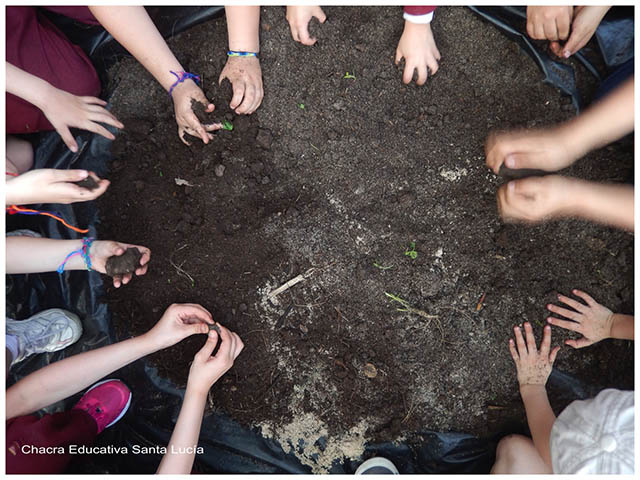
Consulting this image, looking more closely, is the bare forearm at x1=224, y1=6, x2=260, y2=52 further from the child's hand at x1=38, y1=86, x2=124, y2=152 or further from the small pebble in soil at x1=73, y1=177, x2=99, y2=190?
the small pebble in soil at x1=73, y1=177, x2=99, y2=190

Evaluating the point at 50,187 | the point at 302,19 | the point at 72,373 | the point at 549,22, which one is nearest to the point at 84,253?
the point at 50,187

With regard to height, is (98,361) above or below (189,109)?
below

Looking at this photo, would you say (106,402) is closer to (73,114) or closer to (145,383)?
(145,383)

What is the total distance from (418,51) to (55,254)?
4.24 feet

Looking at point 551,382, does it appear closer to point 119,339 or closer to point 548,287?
point 548,287

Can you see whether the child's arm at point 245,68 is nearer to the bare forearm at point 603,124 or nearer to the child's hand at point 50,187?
the child's hand at point 50,187

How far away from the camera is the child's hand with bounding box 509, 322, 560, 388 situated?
4.28ft

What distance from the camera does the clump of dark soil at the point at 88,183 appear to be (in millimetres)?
1129

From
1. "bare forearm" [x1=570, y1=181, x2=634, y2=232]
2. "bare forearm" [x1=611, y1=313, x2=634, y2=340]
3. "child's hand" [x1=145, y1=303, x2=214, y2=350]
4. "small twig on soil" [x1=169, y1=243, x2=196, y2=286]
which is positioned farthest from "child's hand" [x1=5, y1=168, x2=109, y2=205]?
"bare forearm" [x1=611, y1=313, x2=634, y2=340]

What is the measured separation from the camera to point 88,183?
1132 millimetres

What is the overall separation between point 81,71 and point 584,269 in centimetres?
173

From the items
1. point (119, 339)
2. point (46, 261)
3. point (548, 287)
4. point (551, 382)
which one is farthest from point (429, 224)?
point (46, 261)

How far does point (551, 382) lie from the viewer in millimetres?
1344

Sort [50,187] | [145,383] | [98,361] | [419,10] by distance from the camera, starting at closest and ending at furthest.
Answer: [50,187] → [419,10] → [98,361] → [145,383]
